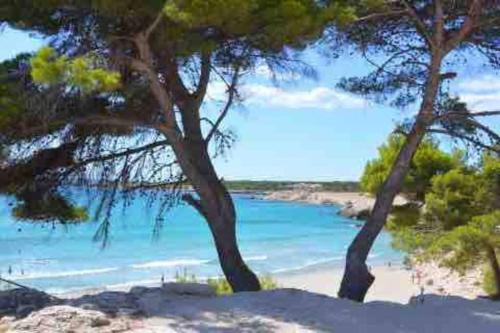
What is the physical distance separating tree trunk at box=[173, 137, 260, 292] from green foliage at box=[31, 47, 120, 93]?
2786 millimetres

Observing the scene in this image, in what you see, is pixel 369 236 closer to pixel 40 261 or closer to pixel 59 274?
pixel 59 274

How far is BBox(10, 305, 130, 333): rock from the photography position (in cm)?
682

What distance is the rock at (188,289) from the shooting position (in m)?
8.71

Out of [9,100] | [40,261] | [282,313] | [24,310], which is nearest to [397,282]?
[40,261]

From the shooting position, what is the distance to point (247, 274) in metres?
9.80

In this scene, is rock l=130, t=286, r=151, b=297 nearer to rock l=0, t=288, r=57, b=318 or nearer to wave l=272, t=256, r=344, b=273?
rock l=0, t=288, r=57, b=318

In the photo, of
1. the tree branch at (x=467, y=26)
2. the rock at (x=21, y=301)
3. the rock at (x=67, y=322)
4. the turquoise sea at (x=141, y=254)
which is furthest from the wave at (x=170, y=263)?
the rock at (x=67, y=322)

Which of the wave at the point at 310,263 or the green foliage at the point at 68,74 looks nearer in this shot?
the green foliage at the point at 68,74

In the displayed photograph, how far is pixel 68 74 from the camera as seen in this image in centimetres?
701

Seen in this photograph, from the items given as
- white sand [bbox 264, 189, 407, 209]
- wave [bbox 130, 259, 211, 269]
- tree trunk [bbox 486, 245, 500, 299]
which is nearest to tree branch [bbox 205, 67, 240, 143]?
tree trunk [bbox 486, 245, 500, 299]

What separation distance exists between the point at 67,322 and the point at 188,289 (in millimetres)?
2082

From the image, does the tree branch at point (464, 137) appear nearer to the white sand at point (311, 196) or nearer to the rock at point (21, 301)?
the rock at point (21, 301)

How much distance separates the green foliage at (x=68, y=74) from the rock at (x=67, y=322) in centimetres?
206

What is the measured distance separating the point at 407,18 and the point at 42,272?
2171 cm
